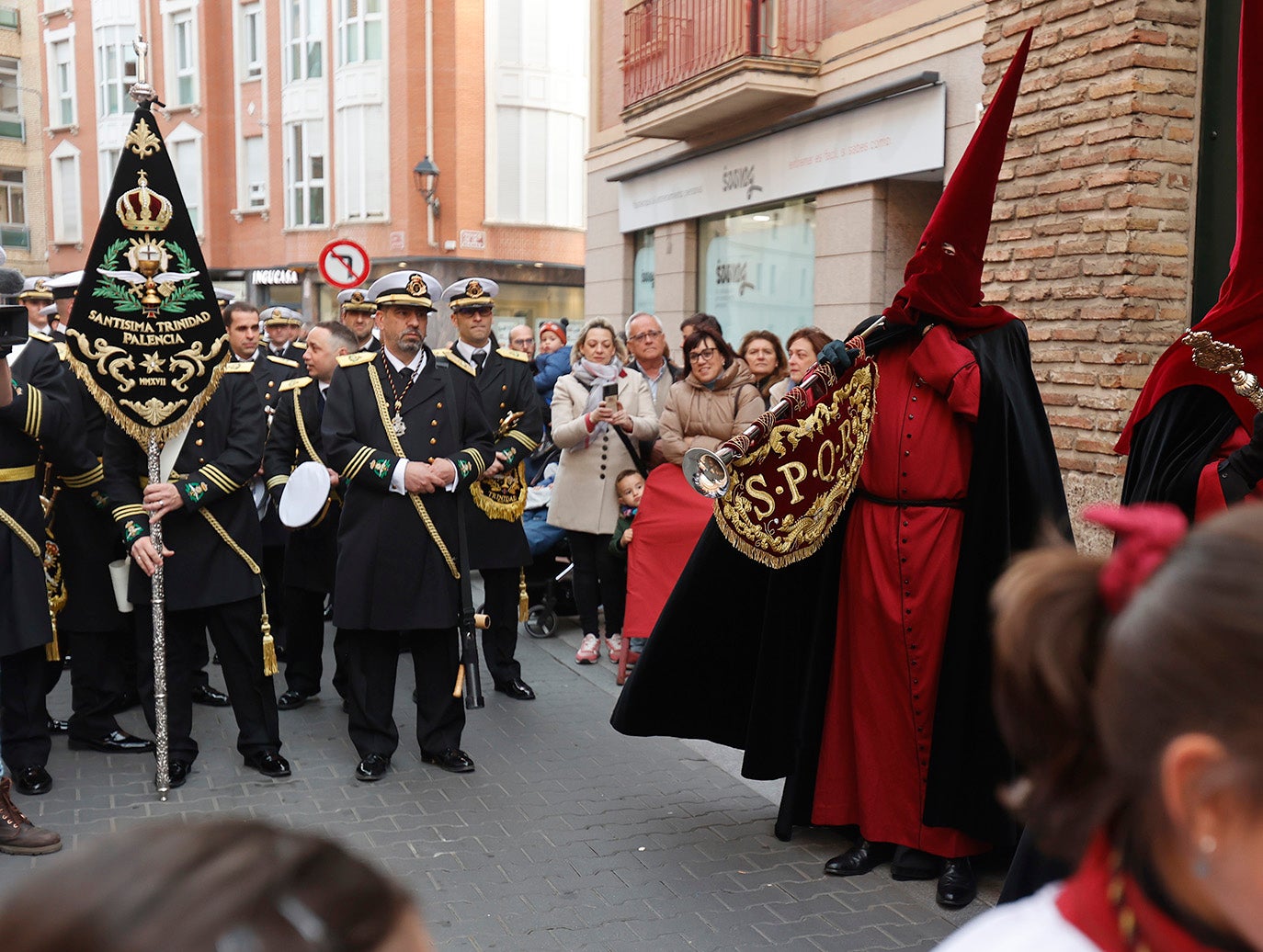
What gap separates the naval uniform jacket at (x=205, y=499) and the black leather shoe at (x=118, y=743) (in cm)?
75

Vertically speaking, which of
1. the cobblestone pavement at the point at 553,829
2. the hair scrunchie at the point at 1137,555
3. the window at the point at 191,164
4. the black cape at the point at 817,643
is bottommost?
the cobblestone pavement at the point at 553,829

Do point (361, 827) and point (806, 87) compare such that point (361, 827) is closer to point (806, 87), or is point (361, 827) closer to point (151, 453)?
point (151, 453)

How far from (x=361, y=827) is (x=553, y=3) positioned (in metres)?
27.8

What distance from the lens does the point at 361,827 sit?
4.92m

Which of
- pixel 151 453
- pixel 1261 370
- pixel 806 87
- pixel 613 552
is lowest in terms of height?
pixel 613 552

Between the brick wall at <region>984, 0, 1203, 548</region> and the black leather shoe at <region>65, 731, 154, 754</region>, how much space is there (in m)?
4.20

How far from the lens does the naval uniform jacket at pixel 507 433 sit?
6.20 meters

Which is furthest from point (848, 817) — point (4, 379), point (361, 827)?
point (4, 379)

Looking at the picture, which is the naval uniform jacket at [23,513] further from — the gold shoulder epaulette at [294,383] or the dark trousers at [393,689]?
the gold shoulder epaulette at [294,383]

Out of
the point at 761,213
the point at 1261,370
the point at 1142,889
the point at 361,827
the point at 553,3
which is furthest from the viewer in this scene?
the point at 553,3

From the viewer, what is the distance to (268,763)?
18.1 feet

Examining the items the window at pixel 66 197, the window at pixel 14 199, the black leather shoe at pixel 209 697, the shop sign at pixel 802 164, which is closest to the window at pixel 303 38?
the window at pixel 66 197

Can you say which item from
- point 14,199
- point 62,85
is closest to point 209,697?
point 62,85

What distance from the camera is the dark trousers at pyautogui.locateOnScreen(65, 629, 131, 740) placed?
19.2 feet
